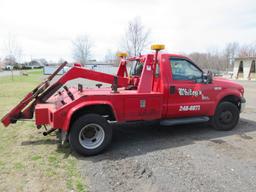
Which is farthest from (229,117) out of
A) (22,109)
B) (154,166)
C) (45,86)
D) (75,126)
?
(22,109)

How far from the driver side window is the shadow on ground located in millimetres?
1488

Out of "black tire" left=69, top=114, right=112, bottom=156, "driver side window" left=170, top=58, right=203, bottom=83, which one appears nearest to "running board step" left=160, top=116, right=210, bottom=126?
"driver side window" left=170, top=58, right=203, bottom=83

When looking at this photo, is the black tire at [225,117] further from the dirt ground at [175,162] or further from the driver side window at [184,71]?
the driver side window at [184,71]

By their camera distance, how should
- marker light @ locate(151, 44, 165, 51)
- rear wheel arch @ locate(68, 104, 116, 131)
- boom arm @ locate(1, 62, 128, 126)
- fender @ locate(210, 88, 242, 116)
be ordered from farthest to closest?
fender @ locate(210, 88, 242, 116), marker light @ locate(151, 44, 165, 51), boom arm @ locate(1, 62, 128, 126), rear wheel arch @ locate(68, 104, 116, 131)

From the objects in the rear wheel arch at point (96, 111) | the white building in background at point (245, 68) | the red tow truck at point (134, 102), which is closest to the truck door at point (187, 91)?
the red tow truck at point (134, 102)

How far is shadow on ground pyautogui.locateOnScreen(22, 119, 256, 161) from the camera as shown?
4570 millimetres

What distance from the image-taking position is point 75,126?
4.25 metres

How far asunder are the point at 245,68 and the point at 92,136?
33.2m

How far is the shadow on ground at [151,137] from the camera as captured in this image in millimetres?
4570

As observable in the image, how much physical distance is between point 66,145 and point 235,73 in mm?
34915

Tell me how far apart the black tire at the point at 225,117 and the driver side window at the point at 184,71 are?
3.57 ft

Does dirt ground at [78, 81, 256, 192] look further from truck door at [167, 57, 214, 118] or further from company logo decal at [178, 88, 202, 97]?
company logo decal at [178, 88, 202, 97]

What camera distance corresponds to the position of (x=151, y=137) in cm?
549

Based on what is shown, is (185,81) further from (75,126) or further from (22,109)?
(22,109)
